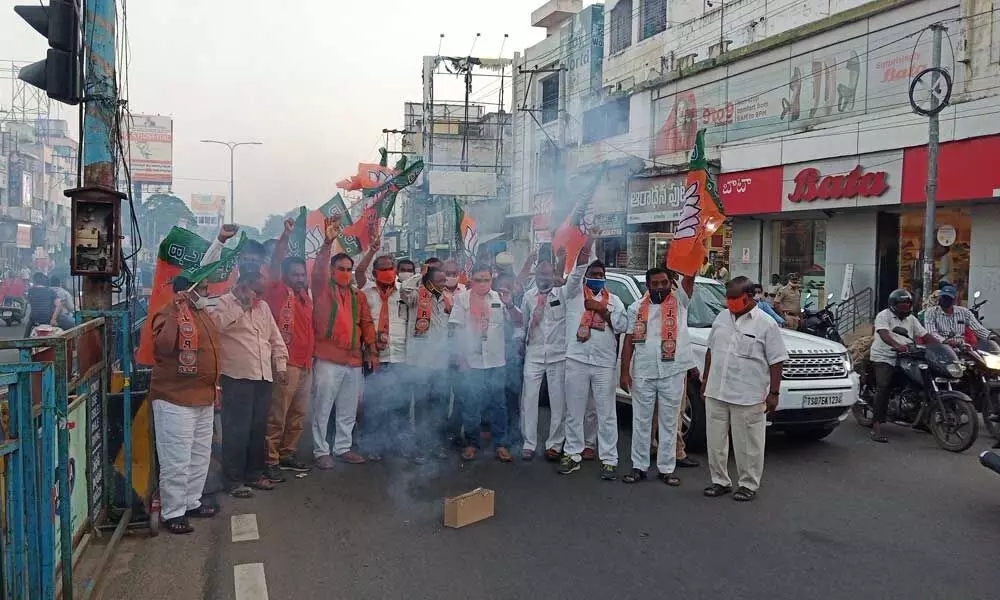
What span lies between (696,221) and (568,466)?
Result: 7.80ft

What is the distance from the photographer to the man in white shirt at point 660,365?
651 cm

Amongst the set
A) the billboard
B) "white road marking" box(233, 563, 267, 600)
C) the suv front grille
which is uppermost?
the billboard

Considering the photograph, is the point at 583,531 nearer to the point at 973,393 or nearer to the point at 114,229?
the point at 114,229

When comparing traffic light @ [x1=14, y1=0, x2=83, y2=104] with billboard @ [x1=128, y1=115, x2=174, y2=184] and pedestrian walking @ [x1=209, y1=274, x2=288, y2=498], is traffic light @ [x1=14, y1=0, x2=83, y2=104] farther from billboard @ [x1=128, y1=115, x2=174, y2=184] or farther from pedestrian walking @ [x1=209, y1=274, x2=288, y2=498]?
billboard @ [x1=128, y1=115, x2=174, y2=184]

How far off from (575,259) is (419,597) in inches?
142

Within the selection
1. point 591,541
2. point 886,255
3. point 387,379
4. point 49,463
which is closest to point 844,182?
point 886,255

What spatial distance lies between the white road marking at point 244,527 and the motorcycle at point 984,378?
6.90 m

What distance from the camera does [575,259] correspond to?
22.9 feet

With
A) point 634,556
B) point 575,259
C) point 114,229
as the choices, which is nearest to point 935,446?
point 575,259

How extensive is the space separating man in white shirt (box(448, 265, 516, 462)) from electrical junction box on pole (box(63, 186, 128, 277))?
301 cm

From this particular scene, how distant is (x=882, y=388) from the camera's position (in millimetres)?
8234

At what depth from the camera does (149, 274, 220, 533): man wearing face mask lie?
5074 millimetres

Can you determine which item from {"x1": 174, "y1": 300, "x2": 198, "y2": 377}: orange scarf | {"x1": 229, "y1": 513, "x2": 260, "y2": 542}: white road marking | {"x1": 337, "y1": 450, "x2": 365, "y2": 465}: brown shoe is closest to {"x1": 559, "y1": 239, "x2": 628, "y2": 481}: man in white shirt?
{"x1": 337, "y1": 450, "x2": 365, "y2": 465}: brown shoe

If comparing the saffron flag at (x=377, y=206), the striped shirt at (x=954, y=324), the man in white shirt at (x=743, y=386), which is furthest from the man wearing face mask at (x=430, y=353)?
the striped shirt at (x=954, y=324)
